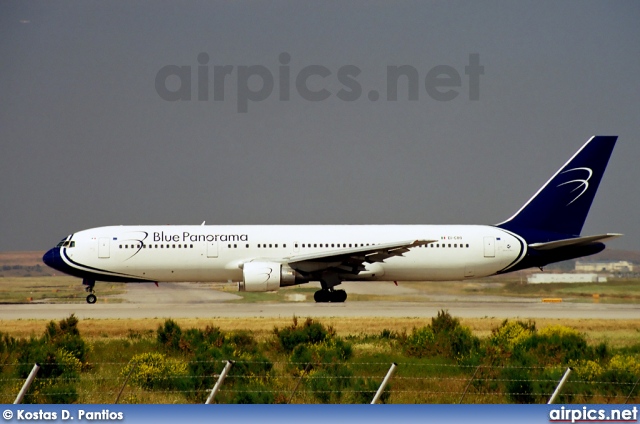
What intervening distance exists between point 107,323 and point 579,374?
1637 cm

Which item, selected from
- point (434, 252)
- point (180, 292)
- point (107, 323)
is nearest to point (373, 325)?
point (107, 323)

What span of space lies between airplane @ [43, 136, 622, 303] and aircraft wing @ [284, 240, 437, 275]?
0.06 metres

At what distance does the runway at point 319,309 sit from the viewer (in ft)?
103

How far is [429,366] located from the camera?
18531 millimetres

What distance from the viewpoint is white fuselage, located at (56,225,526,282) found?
1431 inches

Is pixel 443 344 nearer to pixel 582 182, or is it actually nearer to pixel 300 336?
pixel 300 336

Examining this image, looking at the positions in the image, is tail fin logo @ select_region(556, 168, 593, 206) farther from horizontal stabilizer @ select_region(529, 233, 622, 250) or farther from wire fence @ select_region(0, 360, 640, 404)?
wire fence @ select_region(0, 360, 640, 404)

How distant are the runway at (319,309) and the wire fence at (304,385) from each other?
45.3 feet

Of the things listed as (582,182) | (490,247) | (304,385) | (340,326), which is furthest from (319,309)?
(304,385)

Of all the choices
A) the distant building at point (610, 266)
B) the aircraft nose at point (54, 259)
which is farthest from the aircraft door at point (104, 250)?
the distant building at point (610, 266)

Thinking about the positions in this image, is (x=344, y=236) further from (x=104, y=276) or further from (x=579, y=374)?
(x=579, y=374)

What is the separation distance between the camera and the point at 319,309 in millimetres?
33312

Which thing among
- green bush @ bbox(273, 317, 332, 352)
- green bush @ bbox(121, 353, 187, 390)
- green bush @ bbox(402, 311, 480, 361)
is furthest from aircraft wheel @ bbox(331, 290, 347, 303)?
green bush @ bbox(121, 353, 187, 390)

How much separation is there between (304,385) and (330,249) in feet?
69.6
